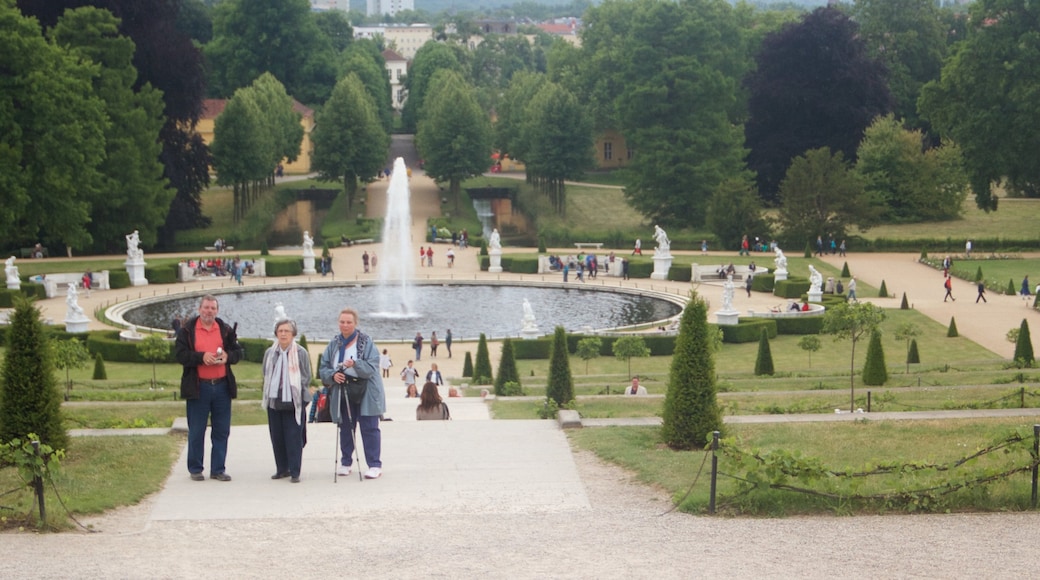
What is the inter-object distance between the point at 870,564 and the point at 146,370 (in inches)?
1156

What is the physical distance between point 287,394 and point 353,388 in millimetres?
647

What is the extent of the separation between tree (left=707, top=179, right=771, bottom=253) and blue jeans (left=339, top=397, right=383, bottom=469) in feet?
175

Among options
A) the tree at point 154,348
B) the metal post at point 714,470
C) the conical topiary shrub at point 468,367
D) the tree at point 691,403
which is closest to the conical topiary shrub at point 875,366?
the conical topiary shrub at point 468,367

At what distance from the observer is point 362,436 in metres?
15.2

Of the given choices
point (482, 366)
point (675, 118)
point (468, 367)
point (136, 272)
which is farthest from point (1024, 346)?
point (675, 118)

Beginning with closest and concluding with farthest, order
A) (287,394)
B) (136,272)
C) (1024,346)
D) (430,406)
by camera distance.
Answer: (287,394), (430,406), (1024,346), (136,272)

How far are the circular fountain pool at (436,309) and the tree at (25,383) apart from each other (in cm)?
2910

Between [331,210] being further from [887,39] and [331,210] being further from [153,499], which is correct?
[153,499]

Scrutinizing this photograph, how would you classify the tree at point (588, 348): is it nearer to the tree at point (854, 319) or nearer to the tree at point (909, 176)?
the tree at point (854, 319)

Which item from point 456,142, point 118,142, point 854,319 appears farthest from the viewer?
point 456,142

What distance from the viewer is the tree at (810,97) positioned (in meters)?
82.3

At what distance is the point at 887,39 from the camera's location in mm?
99062

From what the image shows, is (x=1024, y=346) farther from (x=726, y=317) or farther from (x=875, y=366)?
(x=726, y=317)

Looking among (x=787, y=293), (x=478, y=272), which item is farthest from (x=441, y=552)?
(x=478, y=272)
